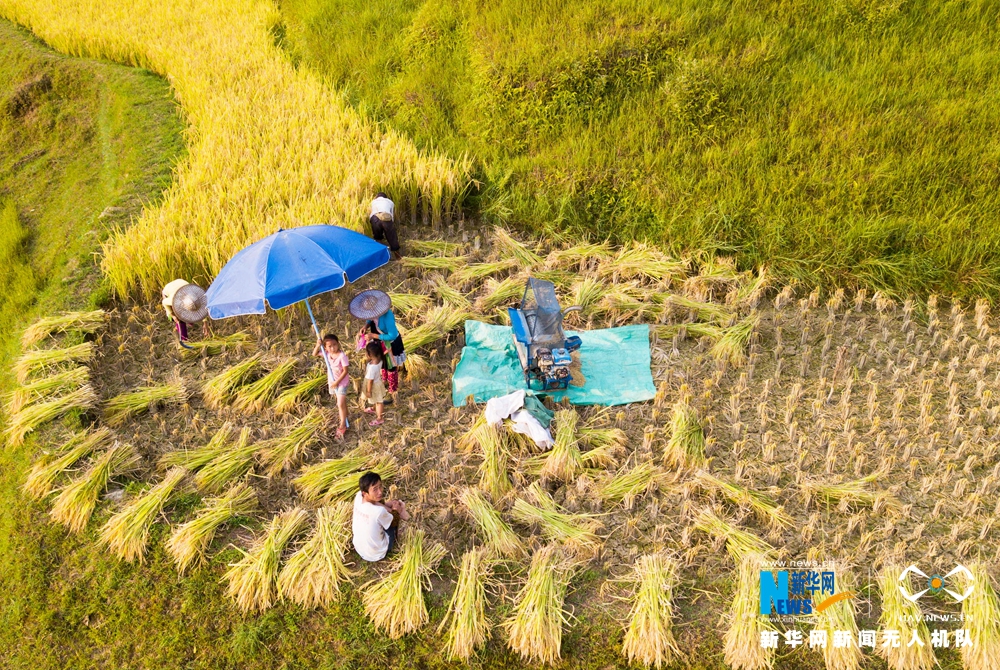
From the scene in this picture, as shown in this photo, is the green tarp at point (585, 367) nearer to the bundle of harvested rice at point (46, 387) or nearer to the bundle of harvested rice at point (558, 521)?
the bundle of harvested rice at point (558, 521)

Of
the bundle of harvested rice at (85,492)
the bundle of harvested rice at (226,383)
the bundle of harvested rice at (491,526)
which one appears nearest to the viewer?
the bundle of harvested rice at (491,526)

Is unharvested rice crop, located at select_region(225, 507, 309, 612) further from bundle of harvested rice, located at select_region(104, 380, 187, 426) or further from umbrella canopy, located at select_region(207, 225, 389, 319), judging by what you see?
bundle of harvested rice, located at select_region(104, 380, 187, 426)

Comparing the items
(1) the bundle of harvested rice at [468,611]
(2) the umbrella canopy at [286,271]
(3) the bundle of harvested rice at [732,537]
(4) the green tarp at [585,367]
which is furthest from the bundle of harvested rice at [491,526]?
(2) the umbrella canopy at [286,271]

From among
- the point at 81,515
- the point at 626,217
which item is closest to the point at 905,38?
the point at 626,217

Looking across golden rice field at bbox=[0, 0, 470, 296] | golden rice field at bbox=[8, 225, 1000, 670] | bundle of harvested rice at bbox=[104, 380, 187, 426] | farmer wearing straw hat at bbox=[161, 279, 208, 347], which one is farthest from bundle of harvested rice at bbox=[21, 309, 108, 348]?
bundle of harvested rice at bbox=[104, 380, 187, 426]

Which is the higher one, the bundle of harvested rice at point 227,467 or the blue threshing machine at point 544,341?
the blue threshing machine at point 544,341

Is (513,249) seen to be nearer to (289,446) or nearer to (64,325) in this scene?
(289,446)

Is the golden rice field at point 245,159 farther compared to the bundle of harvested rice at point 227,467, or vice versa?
the golden rice field at point 245,159

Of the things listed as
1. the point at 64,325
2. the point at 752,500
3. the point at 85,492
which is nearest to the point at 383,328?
the point at 85,492
